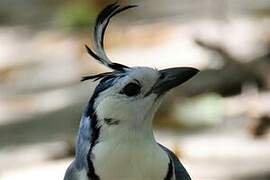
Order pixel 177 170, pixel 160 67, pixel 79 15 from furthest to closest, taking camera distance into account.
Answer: pixel 79 15, pixel 160 67, pixel 177 170

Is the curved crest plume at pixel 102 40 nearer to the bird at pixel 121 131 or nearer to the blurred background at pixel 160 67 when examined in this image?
the bird at pixel 121 131

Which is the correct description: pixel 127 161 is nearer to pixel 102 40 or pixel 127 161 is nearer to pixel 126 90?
pixel 126 90

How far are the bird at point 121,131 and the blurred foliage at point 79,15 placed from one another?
3689mm

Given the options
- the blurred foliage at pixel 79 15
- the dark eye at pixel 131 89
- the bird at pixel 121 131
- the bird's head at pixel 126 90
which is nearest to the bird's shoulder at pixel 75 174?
the bird at pixel 121 131

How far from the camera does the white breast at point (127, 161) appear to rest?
11.7 feet

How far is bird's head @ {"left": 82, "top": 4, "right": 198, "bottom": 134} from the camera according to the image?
359 cm

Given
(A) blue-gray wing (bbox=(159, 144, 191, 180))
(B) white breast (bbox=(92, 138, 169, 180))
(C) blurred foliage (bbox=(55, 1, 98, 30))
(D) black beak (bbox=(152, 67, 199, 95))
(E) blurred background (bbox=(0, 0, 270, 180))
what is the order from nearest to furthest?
(B) white breast (bbox=(92, 138, 169, 180)) < (D) black beak (bbox=(152, 67, 199, 95)) < (A) blue-gray wing (bbox=(159, 144, 191, 180)) < (E) blurred background (bbox=(0, 0, 270, 180)) < (C) blurred foliage (bbox=(55, 1, 98, 30))

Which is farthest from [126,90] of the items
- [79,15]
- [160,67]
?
[79,15]

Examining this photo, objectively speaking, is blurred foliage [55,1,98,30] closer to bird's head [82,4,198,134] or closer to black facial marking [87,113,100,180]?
bird's head [82,4,198,134]

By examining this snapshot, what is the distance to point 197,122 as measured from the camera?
18.2ft

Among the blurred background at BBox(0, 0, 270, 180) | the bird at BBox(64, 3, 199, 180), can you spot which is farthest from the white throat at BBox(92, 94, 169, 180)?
the blurred background at BBox(0, 0, 270, 180)

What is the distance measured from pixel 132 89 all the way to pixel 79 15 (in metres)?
3.82

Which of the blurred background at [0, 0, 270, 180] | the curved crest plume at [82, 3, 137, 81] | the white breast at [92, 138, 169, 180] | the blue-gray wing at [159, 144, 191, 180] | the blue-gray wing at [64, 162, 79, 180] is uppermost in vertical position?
the curved crest plume at [82, 3, 137, 81]

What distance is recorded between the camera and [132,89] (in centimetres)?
365
